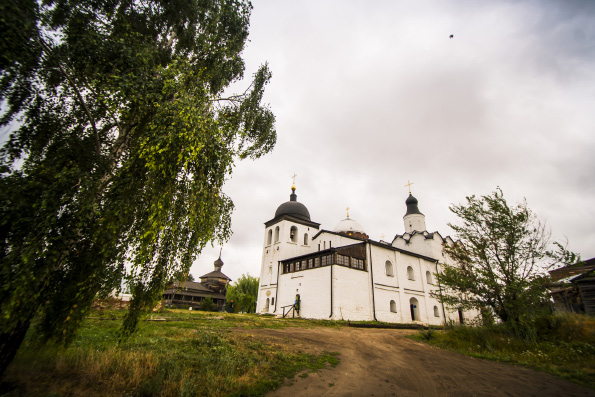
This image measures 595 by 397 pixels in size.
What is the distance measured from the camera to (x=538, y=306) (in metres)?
10.7

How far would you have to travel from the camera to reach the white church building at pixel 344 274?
25125 millimetres

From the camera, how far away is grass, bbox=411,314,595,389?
25.4 feet

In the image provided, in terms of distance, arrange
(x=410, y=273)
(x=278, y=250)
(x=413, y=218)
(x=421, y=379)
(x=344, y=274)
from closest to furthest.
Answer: (x=421, y=379) < (x=344, y=274) < (x=410, y=273) < (x=278, y=250) < (x=413, y=218)

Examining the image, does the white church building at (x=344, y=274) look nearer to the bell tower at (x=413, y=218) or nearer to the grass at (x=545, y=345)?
the bell tower at (x=413, y=218)

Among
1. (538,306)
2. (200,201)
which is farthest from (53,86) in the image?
(538,306)

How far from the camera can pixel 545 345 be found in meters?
9.73

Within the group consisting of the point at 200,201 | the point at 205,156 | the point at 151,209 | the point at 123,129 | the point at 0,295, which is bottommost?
the point at 0,295

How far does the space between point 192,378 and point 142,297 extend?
1.88m

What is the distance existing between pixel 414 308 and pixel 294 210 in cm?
1868

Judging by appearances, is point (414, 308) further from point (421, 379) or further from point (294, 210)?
point (421, 379)

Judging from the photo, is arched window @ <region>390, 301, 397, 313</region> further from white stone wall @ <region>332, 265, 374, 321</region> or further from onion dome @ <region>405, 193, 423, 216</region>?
onion dome @ <region>405, 193, 423, 216</region>

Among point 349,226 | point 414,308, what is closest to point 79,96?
A: point 414,308

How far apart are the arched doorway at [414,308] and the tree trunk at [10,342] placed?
105 ft

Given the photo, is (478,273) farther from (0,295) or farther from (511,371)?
(0,295)
